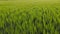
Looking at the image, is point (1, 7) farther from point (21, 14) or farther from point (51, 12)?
point (51, 12)

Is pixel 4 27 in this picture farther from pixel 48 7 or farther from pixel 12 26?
pixel 48 7

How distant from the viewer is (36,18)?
46 centimetres

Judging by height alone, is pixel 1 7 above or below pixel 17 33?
above

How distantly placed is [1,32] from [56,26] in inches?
9.4

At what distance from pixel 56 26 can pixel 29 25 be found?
0.11m

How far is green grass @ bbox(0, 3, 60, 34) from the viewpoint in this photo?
45 centimetres

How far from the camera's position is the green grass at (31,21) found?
0.45 meters

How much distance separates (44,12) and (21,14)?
102 mm

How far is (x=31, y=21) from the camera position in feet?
Result: 1.50

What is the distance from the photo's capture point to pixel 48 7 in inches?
19.1

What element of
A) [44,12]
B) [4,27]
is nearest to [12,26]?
[4,27]

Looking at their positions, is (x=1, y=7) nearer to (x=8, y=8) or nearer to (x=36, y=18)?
(x=8, y=8)

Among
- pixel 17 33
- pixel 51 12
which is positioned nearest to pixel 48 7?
pixel 51 12

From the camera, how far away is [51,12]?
46 centimetres
